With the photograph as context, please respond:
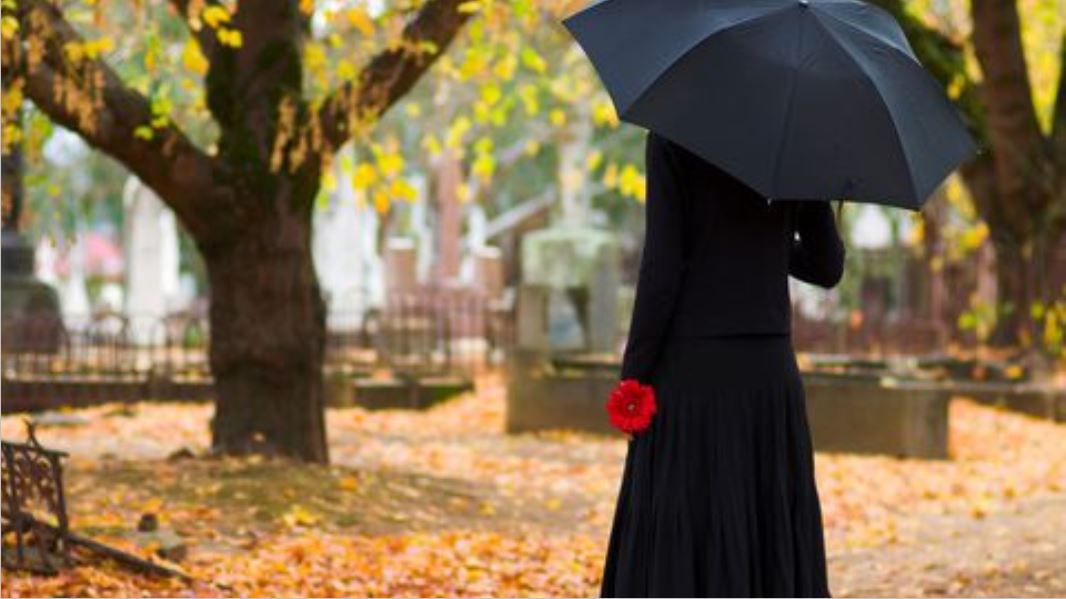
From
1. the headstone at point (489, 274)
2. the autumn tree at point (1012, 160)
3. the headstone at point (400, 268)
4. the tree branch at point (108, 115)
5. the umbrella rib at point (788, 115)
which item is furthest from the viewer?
the headstone at point (489, 274)

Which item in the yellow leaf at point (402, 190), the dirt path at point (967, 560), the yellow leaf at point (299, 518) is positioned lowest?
the dirt path at point (967, 560)

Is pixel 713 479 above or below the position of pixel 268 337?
below

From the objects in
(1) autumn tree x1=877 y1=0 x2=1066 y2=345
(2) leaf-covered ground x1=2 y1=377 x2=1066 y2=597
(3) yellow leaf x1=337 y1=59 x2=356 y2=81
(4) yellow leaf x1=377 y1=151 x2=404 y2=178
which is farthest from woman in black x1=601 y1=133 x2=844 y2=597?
(1) autumn tree x1=877 y1=0 x2=1066 y2=345

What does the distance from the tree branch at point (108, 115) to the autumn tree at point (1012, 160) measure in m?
9.97

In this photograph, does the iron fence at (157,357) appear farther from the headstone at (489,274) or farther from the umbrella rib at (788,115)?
the umbrella rib at (788,115)

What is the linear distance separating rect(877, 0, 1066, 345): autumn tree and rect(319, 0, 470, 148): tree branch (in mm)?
8959

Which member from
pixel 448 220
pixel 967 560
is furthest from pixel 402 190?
pixel 448 220

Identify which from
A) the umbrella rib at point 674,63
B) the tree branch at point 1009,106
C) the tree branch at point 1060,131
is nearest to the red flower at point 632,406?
the umbrella rib at point 674,63

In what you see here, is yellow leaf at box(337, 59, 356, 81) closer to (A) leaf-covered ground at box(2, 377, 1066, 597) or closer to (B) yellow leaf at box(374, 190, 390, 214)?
(B) yellow leaf at box(374, 190, 390, 214)

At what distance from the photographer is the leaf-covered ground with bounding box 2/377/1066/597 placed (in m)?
9.05

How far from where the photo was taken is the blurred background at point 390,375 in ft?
31.6

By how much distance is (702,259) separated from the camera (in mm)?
5594

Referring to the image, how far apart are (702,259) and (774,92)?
52 centimetres

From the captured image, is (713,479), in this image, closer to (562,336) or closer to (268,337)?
(268,337)
